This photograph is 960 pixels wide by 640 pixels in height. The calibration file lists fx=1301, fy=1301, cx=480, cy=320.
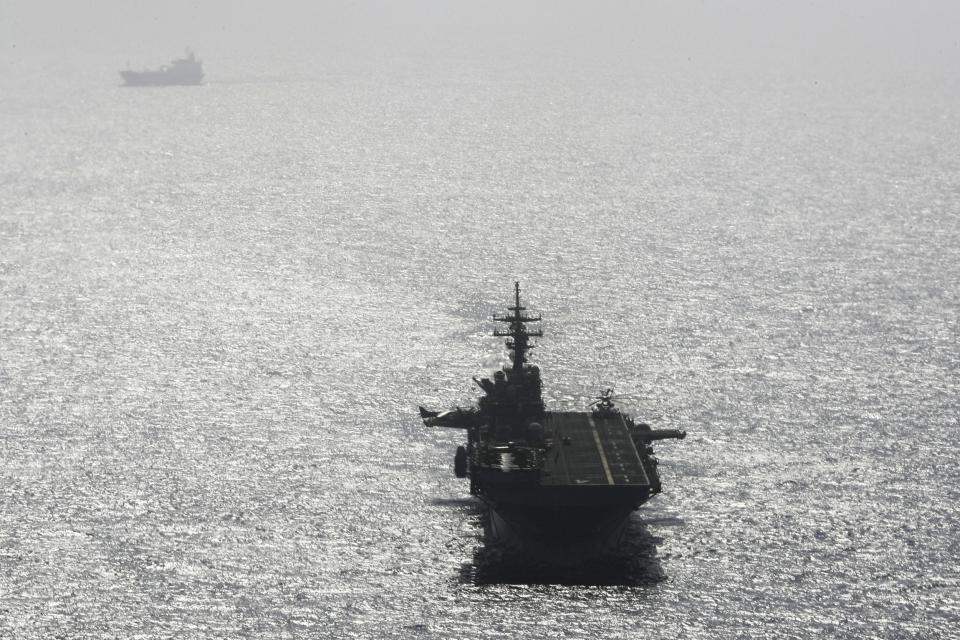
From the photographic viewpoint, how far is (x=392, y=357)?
10488 centimetres

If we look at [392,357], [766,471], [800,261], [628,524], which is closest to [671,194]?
[800,261]

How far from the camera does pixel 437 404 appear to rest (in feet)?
307

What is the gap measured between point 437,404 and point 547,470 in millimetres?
27405

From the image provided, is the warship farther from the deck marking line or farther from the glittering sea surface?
the glittering sea surface

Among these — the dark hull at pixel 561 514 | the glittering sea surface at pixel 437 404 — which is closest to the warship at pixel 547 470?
the dark hull at pixel 561 514

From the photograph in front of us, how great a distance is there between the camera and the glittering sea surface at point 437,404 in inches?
2542

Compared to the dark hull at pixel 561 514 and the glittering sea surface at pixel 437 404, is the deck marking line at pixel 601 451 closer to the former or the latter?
the dark hull at pixel 561 514

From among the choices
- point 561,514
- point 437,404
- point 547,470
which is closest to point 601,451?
point 547,470

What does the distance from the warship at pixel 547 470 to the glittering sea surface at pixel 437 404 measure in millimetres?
2134

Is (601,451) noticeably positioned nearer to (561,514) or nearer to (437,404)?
(561,514)

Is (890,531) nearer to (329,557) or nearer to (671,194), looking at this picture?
(329,557)

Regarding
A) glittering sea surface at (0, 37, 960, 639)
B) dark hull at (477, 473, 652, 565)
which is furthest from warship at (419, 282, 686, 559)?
glittering sea surface at (0, 37, 960, 639)

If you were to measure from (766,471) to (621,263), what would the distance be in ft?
195

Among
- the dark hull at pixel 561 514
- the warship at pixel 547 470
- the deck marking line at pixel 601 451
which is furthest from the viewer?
the deck marking line at pixel 601 451
